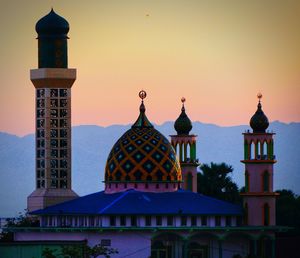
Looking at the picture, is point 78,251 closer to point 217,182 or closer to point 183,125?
point 183,125

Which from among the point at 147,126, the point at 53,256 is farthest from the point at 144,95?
the point at 53,256

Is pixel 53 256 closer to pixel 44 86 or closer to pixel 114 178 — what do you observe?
pixel 114 178

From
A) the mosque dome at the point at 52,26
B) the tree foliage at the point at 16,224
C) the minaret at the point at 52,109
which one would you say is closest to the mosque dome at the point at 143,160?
the tree foliage at the point at 16,224

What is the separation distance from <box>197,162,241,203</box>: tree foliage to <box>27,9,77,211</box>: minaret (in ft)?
34.3

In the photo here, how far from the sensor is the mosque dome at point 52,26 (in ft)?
557

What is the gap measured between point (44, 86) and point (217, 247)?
3807 centimetres

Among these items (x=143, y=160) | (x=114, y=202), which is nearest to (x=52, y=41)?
(x=143, y=160)

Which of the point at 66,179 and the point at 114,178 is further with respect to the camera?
the point at 66,179

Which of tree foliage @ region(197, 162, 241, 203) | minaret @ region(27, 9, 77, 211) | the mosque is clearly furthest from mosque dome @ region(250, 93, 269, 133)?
minaret @ region(27, 9, 77, 211)

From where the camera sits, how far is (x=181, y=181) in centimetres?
13962

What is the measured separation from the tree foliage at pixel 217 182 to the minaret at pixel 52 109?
10.4m

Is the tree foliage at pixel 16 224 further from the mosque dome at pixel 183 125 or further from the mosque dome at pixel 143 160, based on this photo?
the mosque dome at pixel 183 125

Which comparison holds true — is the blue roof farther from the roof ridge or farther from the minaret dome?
the minaret dome

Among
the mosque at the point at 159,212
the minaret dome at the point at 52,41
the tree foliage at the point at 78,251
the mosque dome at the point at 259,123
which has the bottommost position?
the tree foliage at the point at 78,251
